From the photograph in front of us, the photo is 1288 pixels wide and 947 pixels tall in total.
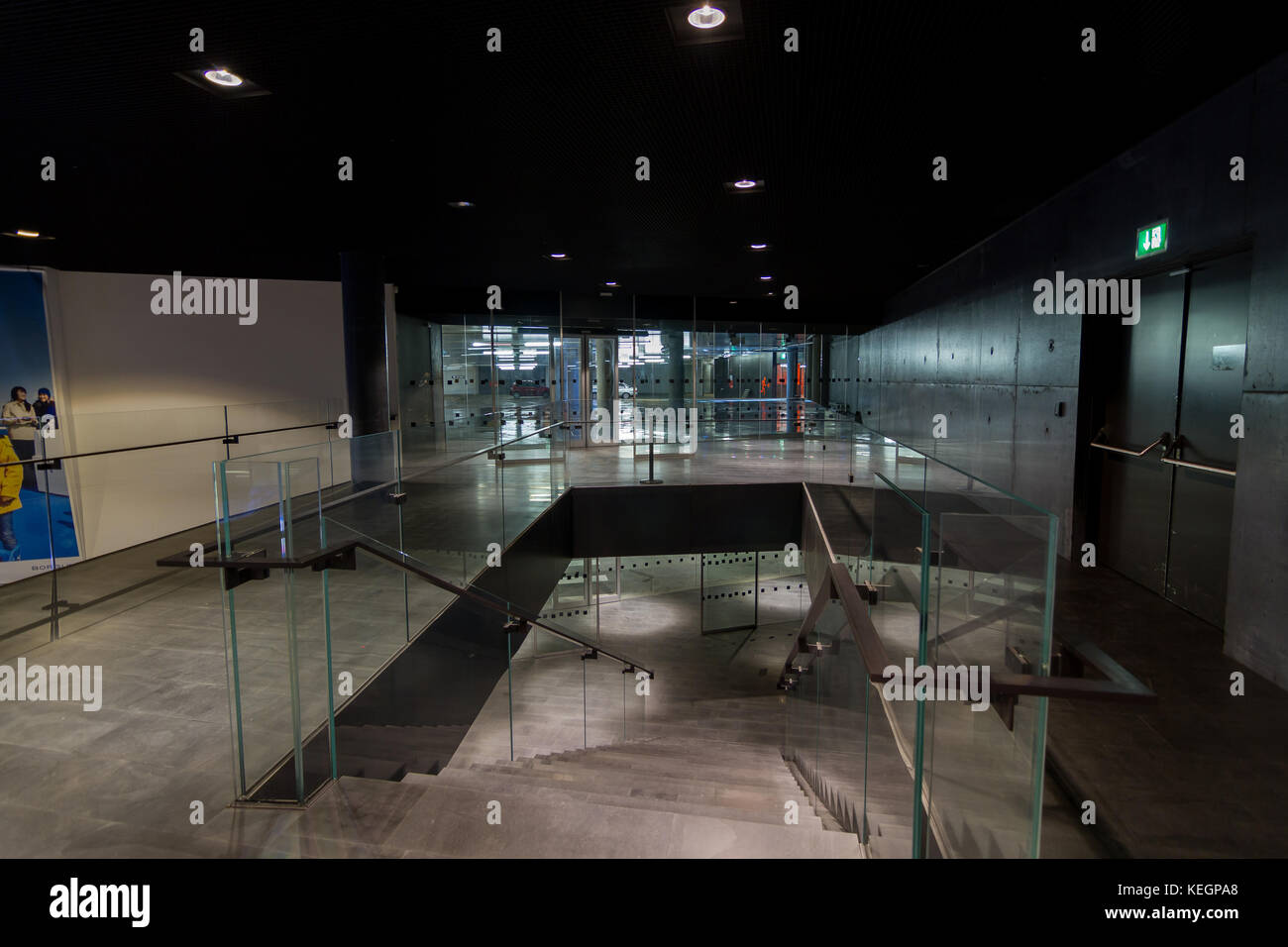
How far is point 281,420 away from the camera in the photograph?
9828 millimetres

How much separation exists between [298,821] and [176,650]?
2.57 meters

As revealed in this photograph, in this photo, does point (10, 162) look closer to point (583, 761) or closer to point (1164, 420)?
point (583, 761)

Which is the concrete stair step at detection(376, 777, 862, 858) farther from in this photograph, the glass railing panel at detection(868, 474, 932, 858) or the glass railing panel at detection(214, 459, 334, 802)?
the glass railing panel at detection(214, 459, 334, 802)

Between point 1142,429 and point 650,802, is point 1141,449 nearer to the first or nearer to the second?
point 1142,429

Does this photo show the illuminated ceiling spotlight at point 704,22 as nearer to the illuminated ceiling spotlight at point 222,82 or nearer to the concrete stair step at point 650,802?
the illuminated ceiling spotlight at point 222,82

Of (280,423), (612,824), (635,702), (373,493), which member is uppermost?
(280,423)

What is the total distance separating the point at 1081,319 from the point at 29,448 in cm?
1072

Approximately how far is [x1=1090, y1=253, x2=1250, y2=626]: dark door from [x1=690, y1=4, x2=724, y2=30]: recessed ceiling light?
386 centimetres

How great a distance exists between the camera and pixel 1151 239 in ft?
16.5

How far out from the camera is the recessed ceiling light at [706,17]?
3.12 m

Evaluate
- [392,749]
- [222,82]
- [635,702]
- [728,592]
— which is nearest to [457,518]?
[392,749]

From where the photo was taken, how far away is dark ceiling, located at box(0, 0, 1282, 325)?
10.8 feet

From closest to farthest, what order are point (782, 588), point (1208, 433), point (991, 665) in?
1. point (991, 665)
2. point (1208, 433)
3. point (782, 588)
